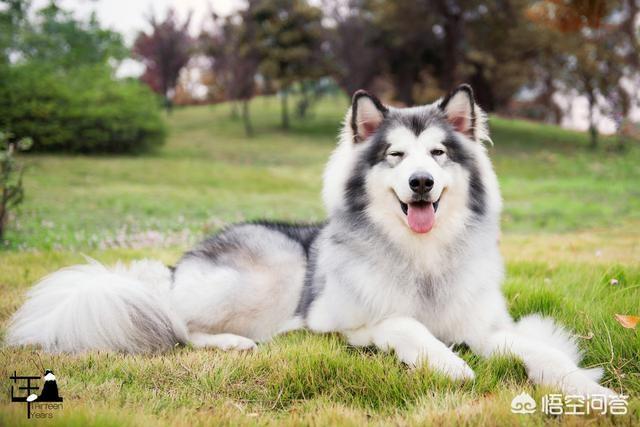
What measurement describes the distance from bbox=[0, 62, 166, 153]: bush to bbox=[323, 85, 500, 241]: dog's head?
53.8ft

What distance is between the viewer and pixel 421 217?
2934mm

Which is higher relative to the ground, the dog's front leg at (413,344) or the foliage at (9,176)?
the foliage at (9,176)

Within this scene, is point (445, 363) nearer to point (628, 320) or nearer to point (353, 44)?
point (628, 320)

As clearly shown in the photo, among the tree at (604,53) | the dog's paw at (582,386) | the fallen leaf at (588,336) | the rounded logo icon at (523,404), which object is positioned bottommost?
the fallen leaf at (588,336)

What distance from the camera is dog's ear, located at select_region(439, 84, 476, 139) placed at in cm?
319

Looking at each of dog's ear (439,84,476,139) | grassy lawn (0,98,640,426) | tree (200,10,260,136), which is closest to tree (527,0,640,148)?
grassy lawn (0,98,640,426)

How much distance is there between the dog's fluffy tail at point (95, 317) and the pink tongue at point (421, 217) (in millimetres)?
1643

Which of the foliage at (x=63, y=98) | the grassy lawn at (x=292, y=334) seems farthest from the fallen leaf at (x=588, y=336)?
the foliage at (x=63, y=98)

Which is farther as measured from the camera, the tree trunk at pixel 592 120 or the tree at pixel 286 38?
the tree at pixel 286 38

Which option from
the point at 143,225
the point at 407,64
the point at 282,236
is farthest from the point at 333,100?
the point at 282,236

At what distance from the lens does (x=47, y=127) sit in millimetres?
17188

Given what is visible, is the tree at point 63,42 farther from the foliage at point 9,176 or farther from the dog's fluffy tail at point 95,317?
the dog's fluffy tail at point 95,317

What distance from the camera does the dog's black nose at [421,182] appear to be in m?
2.80

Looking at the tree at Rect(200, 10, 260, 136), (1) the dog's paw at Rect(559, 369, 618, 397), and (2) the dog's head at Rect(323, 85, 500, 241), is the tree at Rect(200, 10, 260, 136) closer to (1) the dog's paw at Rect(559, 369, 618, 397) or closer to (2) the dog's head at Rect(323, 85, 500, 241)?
(2) the dog's head at Rect(323, 85, 500, 241)
